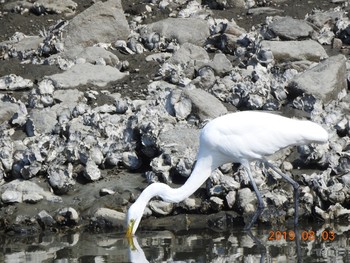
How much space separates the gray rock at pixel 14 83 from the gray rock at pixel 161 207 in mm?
4727

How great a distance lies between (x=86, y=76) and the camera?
51.9ft

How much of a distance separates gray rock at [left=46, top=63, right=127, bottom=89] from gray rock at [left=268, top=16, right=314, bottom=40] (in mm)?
3095

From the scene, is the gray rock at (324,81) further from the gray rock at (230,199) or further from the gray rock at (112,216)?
the gray rock at (112,216)

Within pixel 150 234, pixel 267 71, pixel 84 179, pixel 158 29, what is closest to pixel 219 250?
pixel 150 234

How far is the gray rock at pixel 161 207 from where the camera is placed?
12.2 m

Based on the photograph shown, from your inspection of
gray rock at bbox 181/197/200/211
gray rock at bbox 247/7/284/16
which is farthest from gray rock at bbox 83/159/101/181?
gray rock at bbox 247/7/284/16

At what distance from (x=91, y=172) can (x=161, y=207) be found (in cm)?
139

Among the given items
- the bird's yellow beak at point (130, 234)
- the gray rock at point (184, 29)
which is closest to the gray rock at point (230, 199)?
the bird's yellow beak at point (130, 234)

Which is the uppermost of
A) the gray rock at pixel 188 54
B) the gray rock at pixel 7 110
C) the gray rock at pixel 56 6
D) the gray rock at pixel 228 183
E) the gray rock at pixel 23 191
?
the gray rock at pixel 228 183

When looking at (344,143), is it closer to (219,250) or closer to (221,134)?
(221,134)

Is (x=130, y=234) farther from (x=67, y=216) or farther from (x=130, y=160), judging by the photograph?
(x=130, y=160)

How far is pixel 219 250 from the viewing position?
34.0ft

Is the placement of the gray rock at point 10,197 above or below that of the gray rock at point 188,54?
below

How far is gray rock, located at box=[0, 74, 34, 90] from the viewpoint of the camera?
52.1 feet
